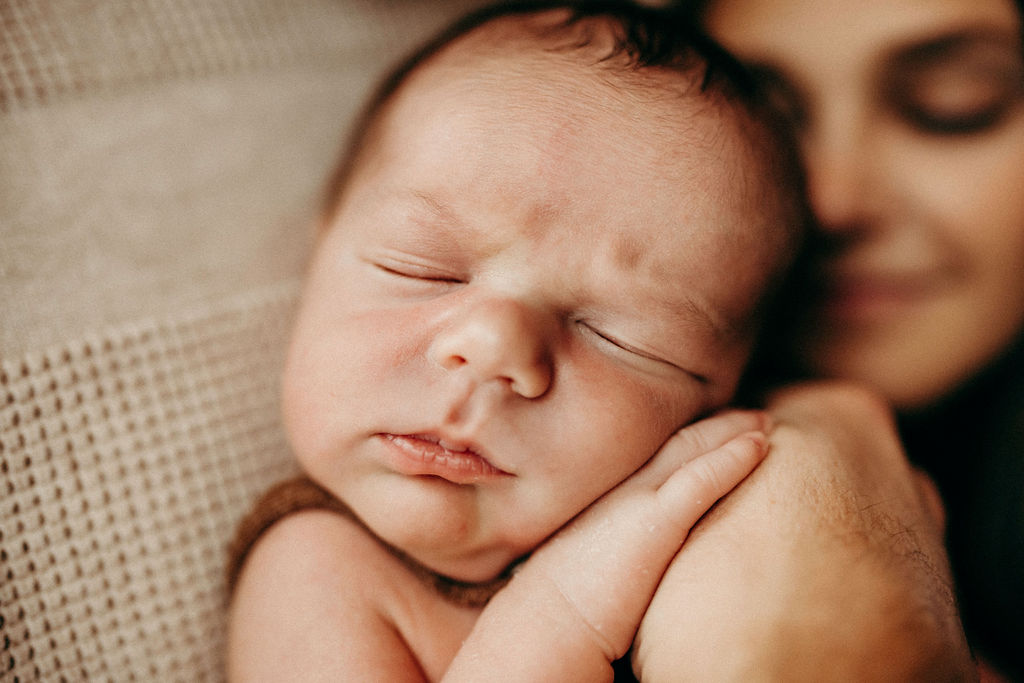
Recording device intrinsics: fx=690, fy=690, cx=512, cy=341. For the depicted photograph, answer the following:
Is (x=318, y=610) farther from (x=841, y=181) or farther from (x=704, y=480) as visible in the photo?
(x=841, y=181)

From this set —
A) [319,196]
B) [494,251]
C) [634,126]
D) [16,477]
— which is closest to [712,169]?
[634,126]

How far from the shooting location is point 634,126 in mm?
820

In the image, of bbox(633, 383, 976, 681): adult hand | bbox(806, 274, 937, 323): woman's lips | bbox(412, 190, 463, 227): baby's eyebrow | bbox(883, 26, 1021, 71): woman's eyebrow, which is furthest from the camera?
bbox(806, 274, 937, 323): woman's lips

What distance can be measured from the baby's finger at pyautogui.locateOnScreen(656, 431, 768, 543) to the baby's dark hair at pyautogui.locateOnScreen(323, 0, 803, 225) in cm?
40

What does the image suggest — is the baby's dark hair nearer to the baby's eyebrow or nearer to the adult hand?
the baby's eyebrow

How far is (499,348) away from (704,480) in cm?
26

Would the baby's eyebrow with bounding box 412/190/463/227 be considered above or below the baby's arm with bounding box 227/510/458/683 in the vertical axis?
above

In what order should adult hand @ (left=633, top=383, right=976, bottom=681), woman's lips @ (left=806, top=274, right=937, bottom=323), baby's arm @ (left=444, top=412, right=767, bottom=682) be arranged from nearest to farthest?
1. adult hand @ (left=633, top=383, right=976, bottom=681)
2. baby's arm @ (left=444, top=412, right=767, bottom=682)
3. woman's lips @ (left=806, top=274, right=937, bottom=323)

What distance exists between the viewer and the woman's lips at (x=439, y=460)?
2.50 ft

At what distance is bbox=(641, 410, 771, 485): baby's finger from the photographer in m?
0.81

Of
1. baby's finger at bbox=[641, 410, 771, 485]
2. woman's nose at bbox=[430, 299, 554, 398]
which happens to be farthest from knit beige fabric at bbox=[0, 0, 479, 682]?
baby's finger at bbox=[641, 410, 771, 485]

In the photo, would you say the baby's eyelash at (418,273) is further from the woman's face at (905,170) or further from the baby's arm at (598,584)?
the woman's face at (905,170)

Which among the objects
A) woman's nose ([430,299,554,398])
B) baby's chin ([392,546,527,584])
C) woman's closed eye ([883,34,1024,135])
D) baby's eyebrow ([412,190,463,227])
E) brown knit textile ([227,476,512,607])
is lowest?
brown knit textile ([227,476,512,607])

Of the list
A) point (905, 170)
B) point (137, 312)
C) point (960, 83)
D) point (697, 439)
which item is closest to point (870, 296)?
point (905, 170)
